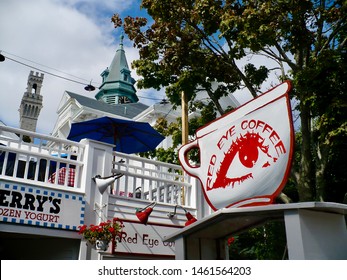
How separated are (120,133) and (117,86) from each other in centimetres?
3146

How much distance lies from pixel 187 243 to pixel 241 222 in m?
0.73

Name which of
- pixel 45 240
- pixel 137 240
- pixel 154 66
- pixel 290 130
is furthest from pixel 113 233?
pixel 154 66

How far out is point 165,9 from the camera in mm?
12008

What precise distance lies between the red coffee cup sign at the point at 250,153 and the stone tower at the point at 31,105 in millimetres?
44522

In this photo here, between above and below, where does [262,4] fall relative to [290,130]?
above

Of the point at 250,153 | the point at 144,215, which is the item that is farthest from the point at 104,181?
the point at 250,153

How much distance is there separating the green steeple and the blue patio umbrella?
29908 mm

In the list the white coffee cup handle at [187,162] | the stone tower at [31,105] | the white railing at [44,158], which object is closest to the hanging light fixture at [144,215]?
the white railing at [44,158]

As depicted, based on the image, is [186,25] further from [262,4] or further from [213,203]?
[213,203]

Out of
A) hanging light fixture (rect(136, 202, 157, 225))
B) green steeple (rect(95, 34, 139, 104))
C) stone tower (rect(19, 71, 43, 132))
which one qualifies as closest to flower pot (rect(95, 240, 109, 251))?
hanging light fixture (rect(136, 202, 157, 225))

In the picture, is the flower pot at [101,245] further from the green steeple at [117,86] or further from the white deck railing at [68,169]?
the green steeple at [117,86]

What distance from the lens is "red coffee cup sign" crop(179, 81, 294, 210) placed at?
182 inches

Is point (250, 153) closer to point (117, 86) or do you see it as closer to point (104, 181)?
point (104, 181)

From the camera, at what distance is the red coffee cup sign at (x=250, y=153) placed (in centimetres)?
462
